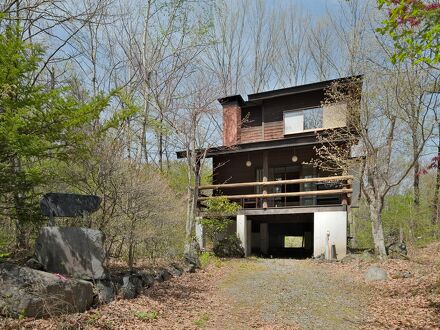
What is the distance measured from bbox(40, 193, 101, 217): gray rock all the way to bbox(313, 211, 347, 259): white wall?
9.48m

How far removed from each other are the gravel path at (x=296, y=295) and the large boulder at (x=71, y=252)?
3133 millimetres

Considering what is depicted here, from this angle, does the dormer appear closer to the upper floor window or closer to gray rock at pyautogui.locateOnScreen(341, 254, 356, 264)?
the upper floor window

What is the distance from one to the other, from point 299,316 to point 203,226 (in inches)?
354

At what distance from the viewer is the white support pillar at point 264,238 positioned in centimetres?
1817

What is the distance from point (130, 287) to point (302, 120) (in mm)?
12898

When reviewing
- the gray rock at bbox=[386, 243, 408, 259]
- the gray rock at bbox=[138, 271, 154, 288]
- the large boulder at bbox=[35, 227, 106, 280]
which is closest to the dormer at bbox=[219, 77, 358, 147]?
the gray rock at bbox=[386, 243, 408, 259]

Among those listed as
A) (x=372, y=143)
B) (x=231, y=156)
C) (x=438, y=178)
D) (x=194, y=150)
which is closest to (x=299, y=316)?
(x=372, y=143)

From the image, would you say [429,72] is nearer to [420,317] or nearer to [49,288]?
[420,317]

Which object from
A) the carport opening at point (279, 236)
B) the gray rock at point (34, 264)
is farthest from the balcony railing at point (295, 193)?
the gray rock at point (34, 264)

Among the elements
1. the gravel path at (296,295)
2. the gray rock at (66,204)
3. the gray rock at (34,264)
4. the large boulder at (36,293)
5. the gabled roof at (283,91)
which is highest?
the gabled roof at (283,91)

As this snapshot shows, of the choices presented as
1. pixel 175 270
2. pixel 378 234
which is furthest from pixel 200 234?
pixel 378 234

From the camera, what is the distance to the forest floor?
6680 millimetres

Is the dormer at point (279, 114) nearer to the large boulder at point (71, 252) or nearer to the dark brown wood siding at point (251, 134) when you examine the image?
the dark brown wood siding at point (251, 134)

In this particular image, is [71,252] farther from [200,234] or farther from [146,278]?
[200,234]
